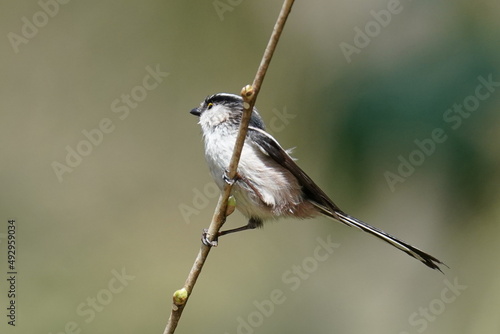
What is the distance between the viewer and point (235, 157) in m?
2.46

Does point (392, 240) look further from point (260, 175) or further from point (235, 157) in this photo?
point (235, 157)

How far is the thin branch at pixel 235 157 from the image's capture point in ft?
6.88

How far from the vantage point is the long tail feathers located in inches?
129

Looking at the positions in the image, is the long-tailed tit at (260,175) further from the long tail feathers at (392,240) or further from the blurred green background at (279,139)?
the blurred green background at (279,139)

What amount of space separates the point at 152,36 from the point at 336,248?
347cm

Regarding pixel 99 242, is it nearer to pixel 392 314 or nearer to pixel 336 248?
pixel 336 248

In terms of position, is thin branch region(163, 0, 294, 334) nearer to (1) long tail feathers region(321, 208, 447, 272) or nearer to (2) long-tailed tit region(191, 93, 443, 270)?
(2) long-tailed tit region(191, 93, 443, 270)

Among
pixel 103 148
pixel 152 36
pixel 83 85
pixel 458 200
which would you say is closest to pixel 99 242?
pixel 103 148

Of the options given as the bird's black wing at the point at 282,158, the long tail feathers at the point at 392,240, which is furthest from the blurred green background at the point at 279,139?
the long tail feathers at the point at 392,240

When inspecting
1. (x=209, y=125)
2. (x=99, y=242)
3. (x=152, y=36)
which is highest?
(x=152, y=36)

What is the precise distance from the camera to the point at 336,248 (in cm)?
600

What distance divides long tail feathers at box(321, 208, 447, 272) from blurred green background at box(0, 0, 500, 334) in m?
1.14

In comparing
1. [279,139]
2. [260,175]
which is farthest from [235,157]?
[279,139]

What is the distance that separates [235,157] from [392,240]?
138cm
